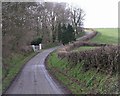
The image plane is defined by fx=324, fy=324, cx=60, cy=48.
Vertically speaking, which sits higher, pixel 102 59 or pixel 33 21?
pixel 33 21

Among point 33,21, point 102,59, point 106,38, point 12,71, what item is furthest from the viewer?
point 106,38

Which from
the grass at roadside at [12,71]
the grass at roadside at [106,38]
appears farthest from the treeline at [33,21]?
the grass at roadside at [106,38]

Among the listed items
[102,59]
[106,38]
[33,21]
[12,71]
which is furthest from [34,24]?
[102,59]

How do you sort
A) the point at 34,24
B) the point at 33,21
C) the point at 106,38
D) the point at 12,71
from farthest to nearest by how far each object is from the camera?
the point at 106,38 < the point at 34,24 < the point at 33,21 < the point at 12,71

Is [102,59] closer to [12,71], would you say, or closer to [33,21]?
[12,71]

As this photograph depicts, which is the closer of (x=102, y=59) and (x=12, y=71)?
(x=102, y=59)

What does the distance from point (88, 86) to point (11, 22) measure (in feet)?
51.3

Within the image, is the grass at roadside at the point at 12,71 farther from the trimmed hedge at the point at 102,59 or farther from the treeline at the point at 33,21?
the trimmed hedge at the point at 102,59

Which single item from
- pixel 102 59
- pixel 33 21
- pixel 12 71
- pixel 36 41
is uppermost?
pixel 33 21

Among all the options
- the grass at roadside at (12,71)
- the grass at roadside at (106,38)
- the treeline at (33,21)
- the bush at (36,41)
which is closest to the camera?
the grass at roadside at (12,71)

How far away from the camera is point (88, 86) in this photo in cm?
2136

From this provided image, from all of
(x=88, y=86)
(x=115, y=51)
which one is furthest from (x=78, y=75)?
(x=115, y=51)

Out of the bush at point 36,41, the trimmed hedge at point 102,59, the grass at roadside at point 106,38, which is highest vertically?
the trimmed hedge at point 102,59

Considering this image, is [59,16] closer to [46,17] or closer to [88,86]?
[46,17]
